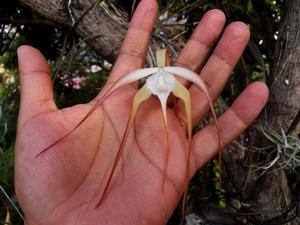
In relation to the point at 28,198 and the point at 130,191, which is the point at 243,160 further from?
the point at 28,198

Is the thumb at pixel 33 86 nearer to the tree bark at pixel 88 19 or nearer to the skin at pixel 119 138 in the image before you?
the skin at pixel 119 138

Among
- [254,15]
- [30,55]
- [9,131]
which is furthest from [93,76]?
[30,55]

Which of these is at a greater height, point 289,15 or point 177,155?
point 289,15

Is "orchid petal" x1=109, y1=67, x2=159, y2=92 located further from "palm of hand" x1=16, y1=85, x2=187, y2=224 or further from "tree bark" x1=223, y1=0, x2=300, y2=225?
"tree bark" x1=223, y1=0, x2=300, y2=225

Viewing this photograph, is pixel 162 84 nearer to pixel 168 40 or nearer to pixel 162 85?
pixel 162 85

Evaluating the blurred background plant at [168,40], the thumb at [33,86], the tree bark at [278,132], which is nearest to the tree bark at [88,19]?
the blurred background plant at [168,40]

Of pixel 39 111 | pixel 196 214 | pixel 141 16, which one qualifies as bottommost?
pixel 196 214

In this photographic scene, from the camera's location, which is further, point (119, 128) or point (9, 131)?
point (9, 131)

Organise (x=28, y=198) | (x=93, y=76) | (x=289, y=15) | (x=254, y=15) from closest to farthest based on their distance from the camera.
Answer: (x=28, y=198) < (x=289, y=15) < (x=254, y=15) < (x=93, y=76)
